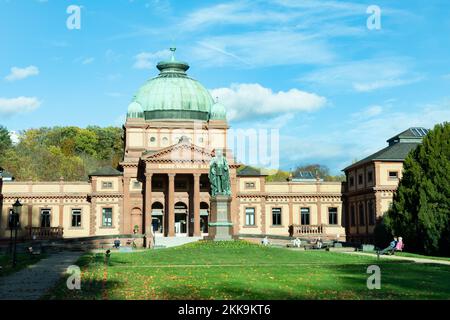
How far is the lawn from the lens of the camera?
17219mm

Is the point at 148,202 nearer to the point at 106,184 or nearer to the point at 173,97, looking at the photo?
the point at 106,184

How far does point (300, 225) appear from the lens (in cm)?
7269

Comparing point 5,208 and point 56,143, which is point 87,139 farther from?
point 5,208

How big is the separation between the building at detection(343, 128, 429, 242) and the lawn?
3528cm

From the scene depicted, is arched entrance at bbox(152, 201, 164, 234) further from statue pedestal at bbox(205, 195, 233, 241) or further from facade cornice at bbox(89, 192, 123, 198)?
statue pedestal at bbox(205, 195, 233, 241)

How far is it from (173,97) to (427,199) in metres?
40.0

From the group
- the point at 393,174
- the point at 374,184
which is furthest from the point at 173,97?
the point at 393,174

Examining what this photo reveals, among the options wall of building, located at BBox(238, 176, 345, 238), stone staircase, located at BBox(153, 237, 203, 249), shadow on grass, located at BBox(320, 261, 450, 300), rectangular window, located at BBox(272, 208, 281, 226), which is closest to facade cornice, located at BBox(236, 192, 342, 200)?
wall of building, located at BBox(238, 176, 345, 238)

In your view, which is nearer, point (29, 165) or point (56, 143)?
point (29, 165)

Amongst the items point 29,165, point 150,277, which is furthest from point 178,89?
point 150,277

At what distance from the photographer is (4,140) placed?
102625mm

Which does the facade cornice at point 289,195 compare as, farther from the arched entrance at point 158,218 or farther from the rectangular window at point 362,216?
the arched entrance at point 158,218

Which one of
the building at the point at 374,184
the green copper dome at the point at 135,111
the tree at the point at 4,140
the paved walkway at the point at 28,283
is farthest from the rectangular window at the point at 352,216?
the tree at the point at 4,140
